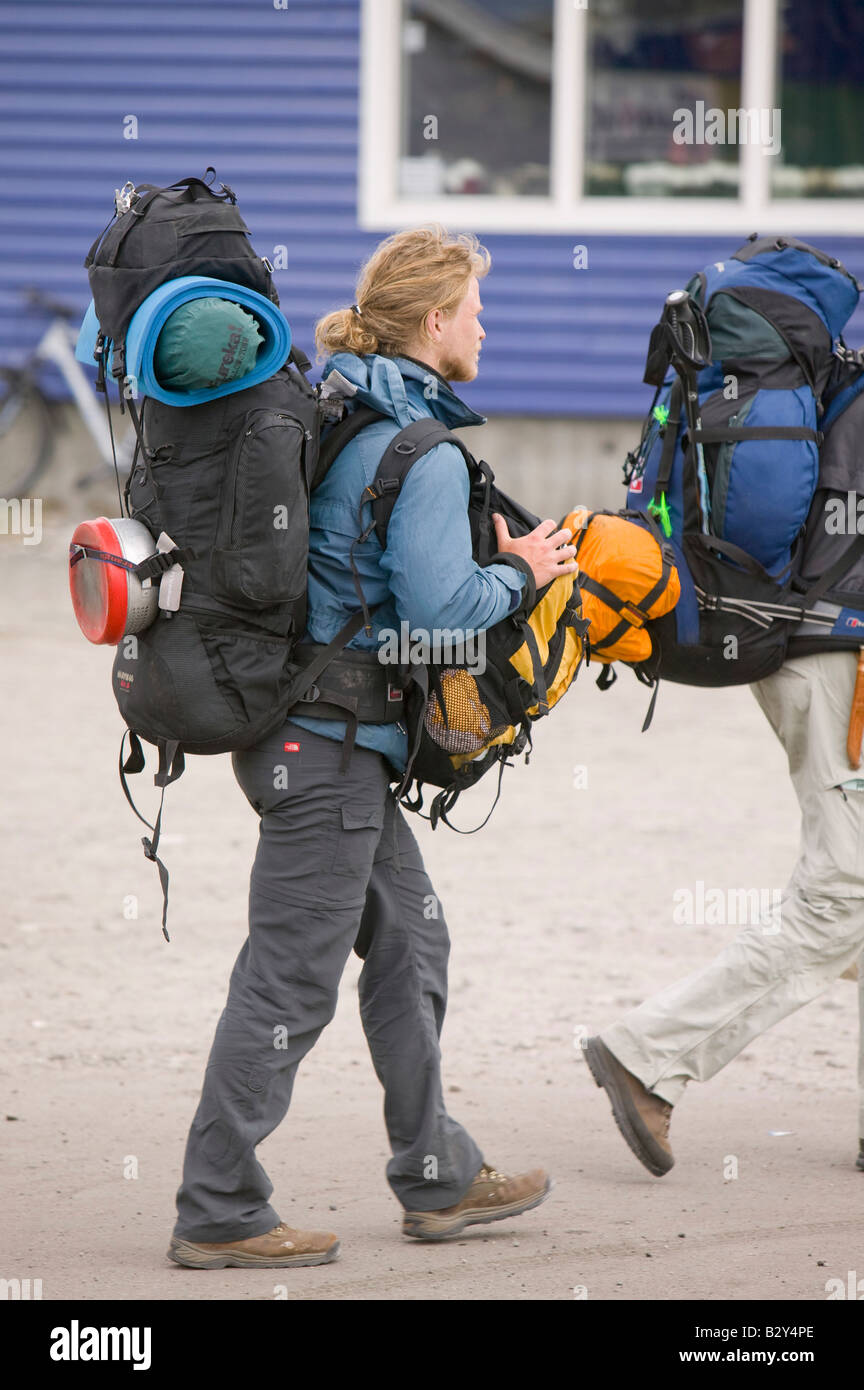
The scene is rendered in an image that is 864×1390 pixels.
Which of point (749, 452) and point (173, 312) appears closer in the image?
point (173, 312)

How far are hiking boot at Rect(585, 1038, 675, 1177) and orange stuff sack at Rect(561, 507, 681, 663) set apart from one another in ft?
3.17

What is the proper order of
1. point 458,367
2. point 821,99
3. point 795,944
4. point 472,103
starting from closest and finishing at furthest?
point 458,367 < point 795,944 < point 821,99 < point 472,103

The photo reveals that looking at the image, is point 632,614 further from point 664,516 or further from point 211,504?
point 211,504

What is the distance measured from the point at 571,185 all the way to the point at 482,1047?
817cm

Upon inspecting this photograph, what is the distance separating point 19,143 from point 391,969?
992 centimetres

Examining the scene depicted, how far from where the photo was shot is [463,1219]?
3.71 metres

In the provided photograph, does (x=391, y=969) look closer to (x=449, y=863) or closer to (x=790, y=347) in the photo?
(x=790, y=347)

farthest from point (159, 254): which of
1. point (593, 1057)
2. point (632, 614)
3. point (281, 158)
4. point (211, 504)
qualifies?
point (281, 158)

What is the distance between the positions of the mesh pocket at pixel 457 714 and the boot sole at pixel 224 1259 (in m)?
1.10

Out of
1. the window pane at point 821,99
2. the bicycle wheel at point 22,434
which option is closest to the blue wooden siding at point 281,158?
the window pane at point 821,99

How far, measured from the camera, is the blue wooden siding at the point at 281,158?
456 inches

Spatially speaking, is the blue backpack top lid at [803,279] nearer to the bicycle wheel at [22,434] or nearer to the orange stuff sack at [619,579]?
the orange stuff sack at [619,579]

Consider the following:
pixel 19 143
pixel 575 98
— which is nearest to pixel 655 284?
pixel 575 98

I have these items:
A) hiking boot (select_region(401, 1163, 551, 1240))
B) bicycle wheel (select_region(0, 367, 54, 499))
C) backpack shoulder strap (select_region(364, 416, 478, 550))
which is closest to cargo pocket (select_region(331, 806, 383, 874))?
backpack shoulder strap (select_region(364, 416, 478, 550))
